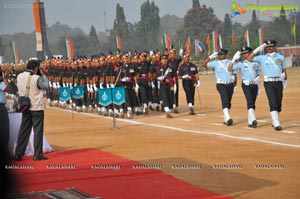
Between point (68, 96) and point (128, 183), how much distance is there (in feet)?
54.5

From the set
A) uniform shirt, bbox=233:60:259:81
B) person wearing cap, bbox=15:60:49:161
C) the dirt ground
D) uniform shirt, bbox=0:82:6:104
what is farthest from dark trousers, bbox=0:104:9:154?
uniform shirt, bbox=233:60:259:81

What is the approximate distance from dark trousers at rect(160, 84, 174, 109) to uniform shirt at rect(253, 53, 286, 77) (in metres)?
6.22

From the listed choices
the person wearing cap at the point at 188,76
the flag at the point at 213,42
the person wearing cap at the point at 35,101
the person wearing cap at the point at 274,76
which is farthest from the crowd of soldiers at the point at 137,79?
the flag at the point at 213,42

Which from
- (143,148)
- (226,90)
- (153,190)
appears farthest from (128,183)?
(226,90)

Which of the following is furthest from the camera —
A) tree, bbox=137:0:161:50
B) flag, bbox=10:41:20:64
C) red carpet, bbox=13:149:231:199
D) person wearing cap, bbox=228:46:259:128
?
tree, bbox=137:0:161:50

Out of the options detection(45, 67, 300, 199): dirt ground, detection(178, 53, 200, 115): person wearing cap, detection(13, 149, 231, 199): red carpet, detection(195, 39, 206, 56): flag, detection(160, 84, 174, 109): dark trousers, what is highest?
detection(195, 39, 206, 56): flag

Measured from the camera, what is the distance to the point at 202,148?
12.4 metres

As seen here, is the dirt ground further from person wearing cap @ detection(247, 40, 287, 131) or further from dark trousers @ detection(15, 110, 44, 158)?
dark trousers @ detection(15, 110, 44, 158)

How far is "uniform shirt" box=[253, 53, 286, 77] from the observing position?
48.4ft

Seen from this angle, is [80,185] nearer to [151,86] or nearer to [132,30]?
[151,86]

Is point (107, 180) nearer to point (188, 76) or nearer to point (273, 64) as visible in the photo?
point (273, 64)

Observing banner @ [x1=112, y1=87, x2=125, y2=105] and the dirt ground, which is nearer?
the dirt ground

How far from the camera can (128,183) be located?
343 inches

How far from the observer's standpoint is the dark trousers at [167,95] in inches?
816
